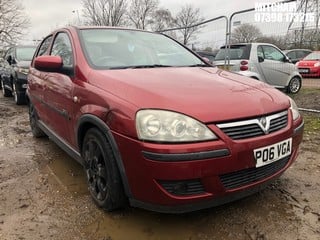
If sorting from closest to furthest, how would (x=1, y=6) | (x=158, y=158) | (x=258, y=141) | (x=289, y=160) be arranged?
(x=158, y=158)
(x=258, y=141)
(x=289, y=160)
(x=1, y=6)

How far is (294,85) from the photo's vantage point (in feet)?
32.9

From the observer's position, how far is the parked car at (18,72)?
8.33 m

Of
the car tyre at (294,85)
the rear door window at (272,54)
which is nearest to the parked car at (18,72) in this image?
the rear door window at (272,54)

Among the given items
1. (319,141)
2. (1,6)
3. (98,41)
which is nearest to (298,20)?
(319,141)

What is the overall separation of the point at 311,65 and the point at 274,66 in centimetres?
571

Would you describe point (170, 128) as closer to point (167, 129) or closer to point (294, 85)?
point (167, 129)

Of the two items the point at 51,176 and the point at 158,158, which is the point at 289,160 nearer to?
the point at 158,158

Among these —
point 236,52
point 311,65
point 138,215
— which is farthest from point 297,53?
point 138,215

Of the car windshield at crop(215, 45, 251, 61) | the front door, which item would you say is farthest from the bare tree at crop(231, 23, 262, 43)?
the front door

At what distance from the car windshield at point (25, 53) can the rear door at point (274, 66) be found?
20.5ft

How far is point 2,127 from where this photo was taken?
6477 millimetres

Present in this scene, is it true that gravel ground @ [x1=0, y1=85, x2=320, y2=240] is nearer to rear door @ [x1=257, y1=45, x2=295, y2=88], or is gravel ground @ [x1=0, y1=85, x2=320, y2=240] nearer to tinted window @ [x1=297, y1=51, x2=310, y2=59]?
rear door @ [x1=257, y1=45, x2=295, y2=88]

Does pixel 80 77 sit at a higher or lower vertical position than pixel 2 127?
higher

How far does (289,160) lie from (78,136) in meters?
1.85
